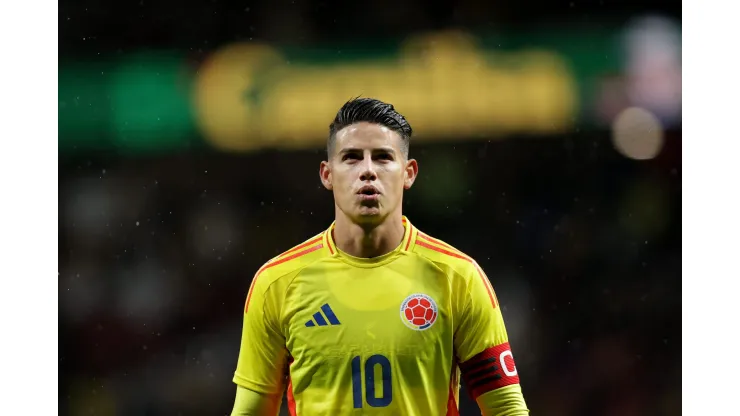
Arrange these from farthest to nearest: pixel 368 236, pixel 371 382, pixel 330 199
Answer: pixel 330 199, pixel 368 236, pixel 371 382

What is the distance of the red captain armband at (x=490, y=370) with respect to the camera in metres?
2.80

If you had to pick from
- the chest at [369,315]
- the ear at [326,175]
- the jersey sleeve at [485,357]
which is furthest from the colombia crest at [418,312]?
the ear at [326,175]

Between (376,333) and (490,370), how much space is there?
39 centimetres

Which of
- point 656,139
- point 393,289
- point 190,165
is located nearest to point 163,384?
point 190,165

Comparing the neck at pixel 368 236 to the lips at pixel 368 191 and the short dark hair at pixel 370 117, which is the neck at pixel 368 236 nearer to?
the lips at pixel 368 191

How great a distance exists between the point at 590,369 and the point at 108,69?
3210mm

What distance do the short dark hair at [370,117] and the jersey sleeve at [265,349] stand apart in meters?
0.55

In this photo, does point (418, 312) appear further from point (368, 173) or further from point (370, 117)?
point (370, 117)

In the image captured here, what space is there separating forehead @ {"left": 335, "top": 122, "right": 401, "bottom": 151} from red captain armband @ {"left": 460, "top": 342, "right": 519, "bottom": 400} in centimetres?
73

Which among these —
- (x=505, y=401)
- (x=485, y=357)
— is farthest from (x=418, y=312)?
(x=505, y=401)

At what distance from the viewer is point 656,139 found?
4.72 m

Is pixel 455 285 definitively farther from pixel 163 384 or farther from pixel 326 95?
pixel 163 384

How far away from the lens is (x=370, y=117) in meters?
2.81

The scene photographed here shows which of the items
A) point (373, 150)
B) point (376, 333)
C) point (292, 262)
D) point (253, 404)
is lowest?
point (253, 404)
